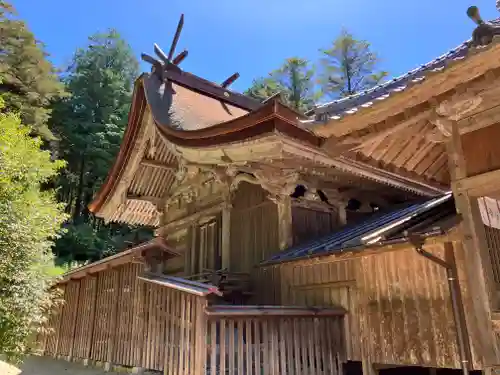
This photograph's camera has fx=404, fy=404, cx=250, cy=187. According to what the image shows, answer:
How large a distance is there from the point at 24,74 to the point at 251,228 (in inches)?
913

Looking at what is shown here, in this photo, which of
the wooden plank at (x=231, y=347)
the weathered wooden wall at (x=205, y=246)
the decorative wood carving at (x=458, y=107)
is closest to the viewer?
the decorative wood carving at (x=458, y=107)

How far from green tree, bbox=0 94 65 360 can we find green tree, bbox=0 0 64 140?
1604 cm

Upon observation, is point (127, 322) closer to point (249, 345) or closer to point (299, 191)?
point (249, 345)

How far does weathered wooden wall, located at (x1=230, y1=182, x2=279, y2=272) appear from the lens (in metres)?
7.79

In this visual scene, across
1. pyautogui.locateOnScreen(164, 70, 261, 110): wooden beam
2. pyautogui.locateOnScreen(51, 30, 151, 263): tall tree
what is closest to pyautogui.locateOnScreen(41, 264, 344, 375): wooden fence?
pyautogui.locateOnScreen(164, 70, 261, 110): wooden beam

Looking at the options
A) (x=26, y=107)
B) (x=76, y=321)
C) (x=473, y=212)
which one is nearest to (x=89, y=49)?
(x=26, y=107)

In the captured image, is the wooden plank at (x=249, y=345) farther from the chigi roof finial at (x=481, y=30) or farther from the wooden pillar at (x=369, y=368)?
the chigi roof finial at (x=481, y=30)

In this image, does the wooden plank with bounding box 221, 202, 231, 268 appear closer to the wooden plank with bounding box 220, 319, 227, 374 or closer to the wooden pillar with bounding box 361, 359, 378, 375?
the wooden plank with bounding box 220, 319, 227, 374

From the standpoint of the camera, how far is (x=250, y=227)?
8.28m

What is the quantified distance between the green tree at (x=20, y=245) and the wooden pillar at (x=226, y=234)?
A: 4185mm

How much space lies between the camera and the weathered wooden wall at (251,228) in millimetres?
7785

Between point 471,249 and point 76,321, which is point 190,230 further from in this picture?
point 471,249

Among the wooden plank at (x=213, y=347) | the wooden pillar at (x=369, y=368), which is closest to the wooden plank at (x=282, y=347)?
the wooden plank at (x=213, y=347)

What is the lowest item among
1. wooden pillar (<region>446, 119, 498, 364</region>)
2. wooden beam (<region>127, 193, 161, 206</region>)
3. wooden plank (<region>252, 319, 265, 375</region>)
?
wooden plank (<region>252, 319, 265, 375</region>)
